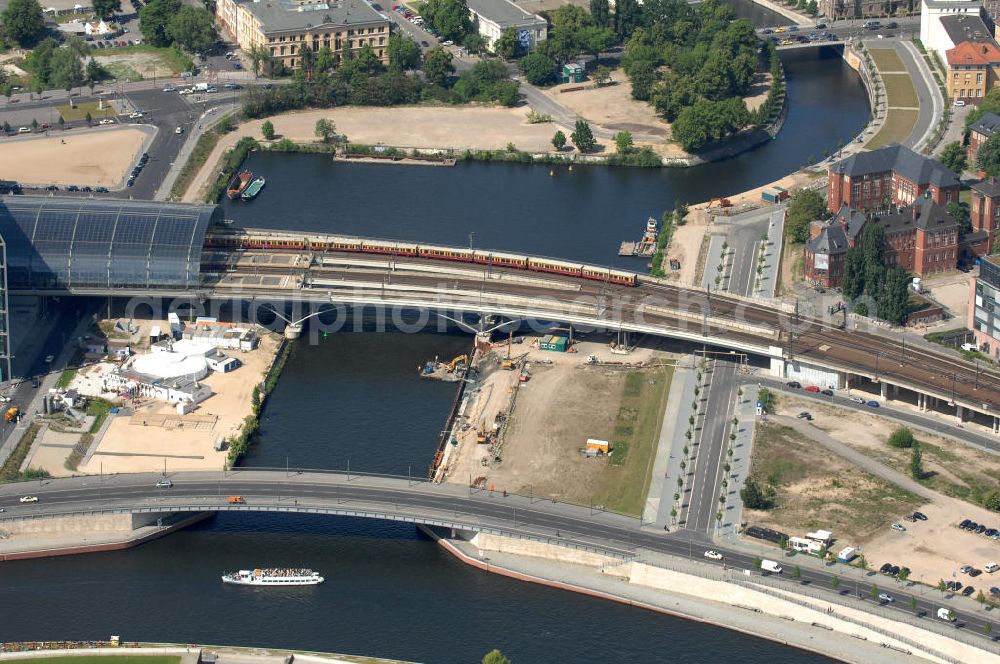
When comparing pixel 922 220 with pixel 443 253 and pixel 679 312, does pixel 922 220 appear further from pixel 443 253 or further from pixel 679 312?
pixel 443 253

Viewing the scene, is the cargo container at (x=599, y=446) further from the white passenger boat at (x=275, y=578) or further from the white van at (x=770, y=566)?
Result: the white passenger boat at (x=275, y=578)

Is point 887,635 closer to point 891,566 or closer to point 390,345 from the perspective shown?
point 891,566

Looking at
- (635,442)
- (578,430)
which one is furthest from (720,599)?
(578,430)

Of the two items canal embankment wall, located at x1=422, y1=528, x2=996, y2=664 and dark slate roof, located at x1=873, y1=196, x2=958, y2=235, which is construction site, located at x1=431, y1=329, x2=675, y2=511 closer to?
canal embankment wall, located at x1=422, y1=528, x2=996, y2=664

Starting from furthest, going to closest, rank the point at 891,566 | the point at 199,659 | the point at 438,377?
1. the point at 438,377
2. the point at 891,566
3. the point at 199,659

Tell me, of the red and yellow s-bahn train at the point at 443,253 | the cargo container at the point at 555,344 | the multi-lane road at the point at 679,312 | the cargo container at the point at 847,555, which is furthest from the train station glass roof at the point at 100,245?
the cargo container at the point at 847,555

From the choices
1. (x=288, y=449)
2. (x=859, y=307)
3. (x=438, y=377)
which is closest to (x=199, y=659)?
(x=288, y=449)

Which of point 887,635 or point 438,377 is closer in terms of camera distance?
point 887,635
